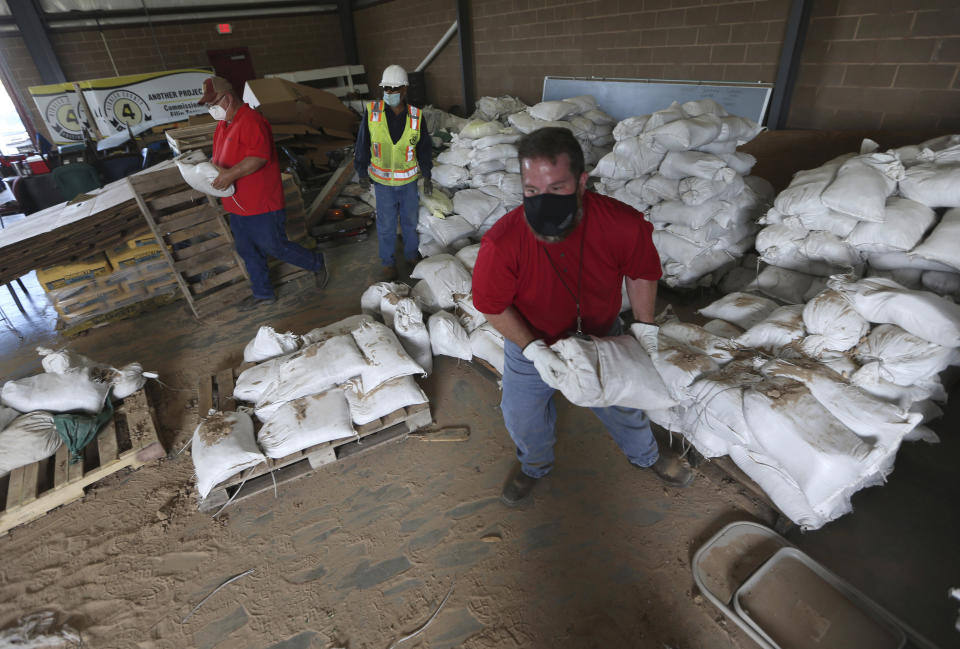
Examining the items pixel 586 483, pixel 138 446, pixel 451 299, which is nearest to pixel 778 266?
pixel 586 483

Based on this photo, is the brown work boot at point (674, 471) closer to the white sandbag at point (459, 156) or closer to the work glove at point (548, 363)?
the work glove at point (548, 363)

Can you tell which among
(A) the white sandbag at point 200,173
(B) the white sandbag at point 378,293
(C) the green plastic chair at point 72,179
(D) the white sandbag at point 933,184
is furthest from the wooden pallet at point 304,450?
(C) the green plastic chair at point 72,179

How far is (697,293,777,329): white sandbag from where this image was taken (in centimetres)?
276

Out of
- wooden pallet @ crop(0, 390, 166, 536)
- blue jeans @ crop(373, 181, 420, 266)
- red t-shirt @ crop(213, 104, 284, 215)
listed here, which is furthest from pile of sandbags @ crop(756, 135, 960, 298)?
wooden pallet @ crop(0, 390, 166, 536)

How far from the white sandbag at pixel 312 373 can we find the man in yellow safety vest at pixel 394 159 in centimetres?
193

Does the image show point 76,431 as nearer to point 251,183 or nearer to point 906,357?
point 251,183

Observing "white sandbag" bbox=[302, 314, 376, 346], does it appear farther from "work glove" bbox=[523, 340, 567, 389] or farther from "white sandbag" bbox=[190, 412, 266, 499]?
"work glove" bbox=[523, 340, 567, 389]

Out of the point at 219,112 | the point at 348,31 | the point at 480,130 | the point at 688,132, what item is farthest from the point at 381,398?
the point at 348,31

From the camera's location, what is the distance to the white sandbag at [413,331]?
323 centimetres

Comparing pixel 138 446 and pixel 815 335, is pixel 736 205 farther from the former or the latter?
pixel 138 446

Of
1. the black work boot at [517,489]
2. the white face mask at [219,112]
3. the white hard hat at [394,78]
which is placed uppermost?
the white hard hat at [394,78]

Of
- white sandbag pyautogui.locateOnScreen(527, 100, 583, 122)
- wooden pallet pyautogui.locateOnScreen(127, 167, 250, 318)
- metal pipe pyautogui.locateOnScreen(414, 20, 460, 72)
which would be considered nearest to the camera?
wooden pallet pyautogui.locateOnScreen(127, 167, 250, 318)

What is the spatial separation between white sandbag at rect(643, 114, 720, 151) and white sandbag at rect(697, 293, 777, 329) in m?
1.25

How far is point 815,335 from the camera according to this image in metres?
2.29
